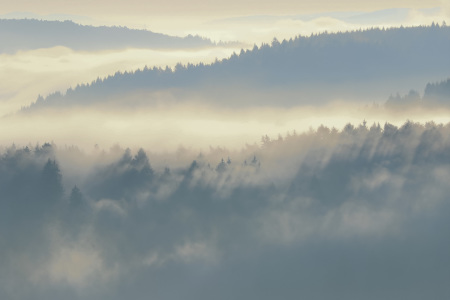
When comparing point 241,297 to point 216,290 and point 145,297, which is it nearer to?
point 216,290

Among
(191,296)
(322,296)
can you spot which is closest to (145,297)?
(191,296)

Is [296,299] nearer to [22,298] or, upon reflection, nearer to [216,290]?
[216,290]

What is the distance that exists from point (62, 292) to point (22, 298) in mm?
9009

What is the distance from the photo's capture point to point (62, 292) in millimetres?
199125

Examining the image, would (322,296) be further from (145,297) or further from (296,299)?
(145,297)

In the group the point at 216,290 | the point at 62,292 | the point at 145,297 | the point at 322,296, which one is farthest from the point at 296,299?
the point at 62,292

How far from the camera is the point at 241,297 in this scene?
19988cm

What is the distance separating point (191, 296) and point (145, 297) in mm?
11879

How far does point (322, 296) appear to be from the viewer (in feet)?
655

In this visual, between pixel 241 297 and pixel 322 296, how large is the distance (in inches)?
730

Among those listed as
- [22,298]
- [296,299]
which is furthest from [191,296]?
[22,298]

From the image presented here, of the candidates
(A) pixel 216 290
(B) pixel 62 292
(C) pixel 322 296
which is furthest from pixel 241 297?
(B) pixel 62 292

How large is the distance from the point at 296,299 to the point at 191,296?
2430 cm

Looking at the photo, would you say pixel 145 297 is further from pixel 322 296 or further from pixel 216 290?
pixel 322 296
